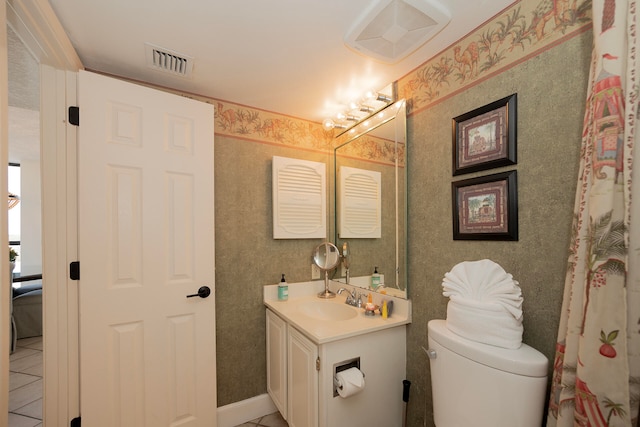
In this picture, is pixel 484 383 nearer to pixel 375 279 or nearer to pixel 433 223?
pixel 433 223

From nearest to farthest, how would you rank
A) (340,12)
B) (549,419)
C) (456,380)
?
(549,419) < (456,380) < (340,12)

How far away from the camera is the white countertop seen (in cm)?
137

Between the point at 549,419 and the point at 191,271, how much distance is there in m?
1.75

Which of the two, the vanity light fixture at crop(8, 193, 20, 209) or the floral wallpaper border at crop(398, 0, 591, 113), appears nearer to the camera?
the floral wallpaper border at crop(398, 0, 591, 113)

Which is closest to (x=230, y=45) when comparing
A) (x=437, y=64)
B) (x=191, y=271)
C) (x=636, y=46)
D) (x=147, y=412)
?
(x=437, y=64)

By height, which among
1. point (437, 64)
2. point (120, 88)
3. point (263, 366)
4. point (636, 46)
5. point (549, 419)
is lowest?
point (263, 366)

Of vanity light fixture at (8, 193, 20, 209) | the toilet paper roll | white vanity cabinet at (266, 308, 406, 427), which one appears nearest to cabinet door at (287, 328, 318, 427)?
white vanity cabinet at (266, 308, 406, 427)

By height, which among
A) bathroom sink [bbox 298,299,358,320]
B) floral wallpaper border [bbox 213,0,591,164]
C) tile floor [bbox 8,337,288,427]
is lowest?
tile floor [bbox 8,337,288,427]

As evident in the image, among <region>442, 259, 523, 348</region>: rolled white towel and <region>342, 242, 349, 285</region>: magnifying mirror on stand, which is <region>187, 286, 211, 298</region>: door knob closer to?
<region>342, 242, 349, 285</region>: magnifying mirror on stand

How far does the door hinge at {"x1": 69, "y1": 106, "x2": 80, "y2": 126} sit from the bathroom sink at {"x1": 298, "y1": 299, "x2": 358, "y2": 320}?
5.46 feet

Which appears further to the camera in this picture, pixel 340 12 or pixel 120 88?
pixel 120 88

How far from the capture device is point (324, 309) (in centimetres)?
194

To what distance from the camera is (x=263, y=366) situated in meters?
2.00

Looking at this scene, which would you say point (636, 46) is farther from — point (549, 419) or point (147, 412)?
point (147, 412)
